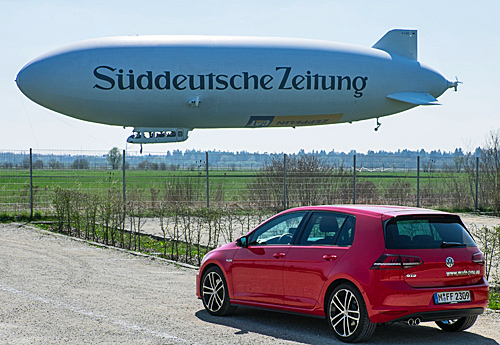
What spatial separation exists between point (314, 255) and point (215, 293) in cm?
184

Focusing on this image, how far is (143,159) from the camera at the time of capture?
26.0m

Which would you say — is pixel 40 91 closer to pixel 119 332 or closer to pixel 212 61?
pixel 212 61

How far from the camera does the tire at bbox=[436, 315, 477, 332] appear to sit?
308 inches

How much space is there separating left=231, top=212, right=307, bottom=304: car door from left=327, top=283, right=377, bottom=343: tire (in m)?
0.90

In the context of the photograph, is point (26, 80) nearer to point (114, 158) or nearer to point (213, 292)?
point (114, 158)

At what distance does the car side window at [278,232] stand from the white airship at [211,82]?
17.3 m

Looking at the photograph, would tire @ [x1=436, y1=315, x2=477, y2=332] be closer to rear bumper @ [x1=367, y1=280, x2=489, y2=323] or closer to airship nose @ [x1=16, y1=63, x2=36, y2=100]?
rear bumper @ [x1=367, y1=280, x2=489, y2=323]

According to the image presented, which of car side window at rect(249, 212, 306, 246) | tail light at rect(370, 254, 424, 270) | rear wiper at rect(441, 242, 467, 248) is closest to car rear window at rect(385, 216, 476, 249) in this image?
rear wiper at rect(441, 242, 467, 248)

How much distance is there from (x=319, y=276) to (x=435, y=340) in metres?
1.48

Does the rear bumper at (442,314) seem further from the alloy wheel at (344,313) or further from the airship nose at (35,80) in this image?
the airship nose at (35,80)

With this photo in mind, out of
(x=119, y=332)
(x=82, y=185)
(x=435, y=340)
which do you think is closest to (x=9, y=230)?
(x=82, y=185)

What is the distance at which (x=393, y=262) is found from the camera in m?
7.06

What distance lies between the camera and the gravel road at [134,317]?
7434mm

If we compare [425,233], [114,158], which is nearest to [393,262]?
[425,233]
